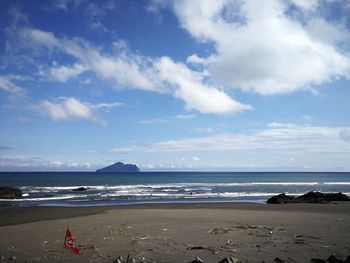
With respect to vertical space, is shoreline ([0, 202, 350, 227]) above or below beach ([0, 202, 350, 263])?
below

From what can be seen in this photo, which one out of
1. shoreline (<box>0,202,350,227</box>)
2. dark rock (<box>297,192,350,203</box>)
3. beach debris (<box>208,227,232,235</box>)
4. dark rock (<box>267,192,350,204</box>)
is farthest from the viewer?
dark rock (<box>297,192,350,203</box>)

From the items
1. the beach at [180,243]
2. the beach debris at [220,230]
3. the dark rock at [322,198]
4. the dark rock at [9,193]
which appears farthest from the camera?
the dark rock at [9,193]

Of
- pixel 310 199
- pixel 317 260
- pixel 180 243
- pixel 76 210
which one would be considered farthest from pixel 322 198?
pixel 317 260

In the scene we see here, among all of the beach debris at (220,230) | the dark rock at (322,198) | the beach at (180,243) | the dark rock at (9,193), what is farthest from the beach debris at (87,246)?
the dark rock at (9,193)

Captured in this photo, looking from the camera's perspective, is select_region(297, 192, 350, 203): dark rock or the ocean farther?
the ocean

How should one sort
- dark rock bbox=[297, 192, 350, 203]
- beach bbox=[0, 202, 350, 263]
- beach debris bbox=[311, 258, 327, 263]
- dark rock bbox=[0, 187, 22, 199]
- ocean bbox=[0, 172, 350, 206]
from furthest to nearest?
dark rock bbox=[0, 187, 22, 199] → ocean bbox=[0, 172, 350, 206] → dark rock bbox=[297, 192, 350, 203] → beach bbox=[0, 202, 350, 263] → beach debris bbox=[311, 258, 327, 263]

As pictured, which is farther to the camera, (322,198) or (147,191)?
(147,191)

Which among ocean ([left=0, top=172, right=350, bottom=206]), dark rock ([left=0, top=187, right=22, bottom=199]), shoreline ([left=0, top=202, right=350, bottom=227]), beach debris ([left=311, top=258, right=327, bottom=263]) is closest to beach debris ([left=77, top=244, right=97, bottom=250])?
beach debris ([left=311, top=258, right=327, bottom=263])

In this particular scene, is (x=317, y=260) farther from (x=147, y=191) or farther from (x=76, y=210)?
(x=147, y=191)

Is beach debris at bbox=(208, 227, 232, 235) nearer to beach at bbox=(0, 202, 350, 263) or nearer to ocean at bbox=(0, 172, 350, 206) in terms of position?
beach at bbox=(0, 202, 350, 263)

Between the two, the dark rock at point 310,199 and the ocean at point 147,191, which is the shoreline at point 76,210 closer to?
the dark rock at point 310,199

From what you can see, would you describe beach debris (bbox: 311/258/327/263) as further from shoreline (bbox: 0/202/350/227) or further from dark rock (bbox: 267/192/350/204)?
dark rock (bbox: 267/192/350/204)

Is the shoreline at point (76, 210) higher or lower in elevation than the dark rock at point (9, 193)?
lower

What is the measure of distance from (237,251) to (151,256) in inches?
83.3
